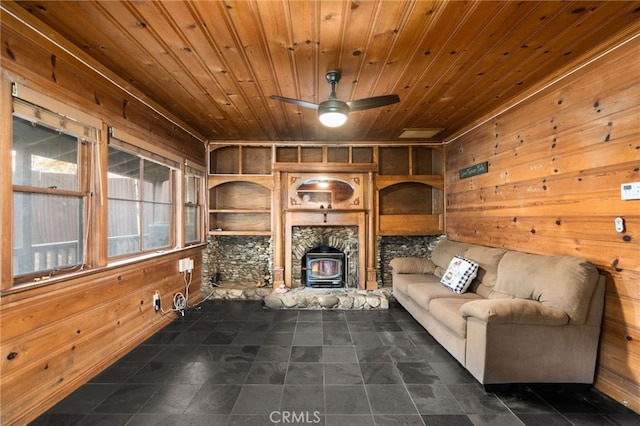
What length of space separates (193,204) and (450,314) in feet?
12.4

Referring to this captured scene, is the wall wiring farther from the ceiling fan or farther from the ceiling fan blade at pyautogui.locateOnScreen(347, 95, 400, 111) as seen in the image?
the ceiling fan blade at pyautogui.locateOnScreen(347, 95, 400, 111)

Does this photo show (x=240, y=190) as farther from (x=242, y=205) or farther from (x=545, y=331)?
(x=545, y=331)

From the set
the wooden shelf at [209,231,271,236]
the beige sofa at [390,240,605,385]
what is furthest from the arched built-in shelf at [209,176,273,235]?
the beige sofa at [390,240,605,385]

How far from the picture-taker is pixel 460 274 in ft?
10.2

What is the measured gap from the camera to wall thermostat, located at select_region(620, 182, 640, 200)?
1.80m

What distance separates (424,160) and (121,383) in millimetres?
4912

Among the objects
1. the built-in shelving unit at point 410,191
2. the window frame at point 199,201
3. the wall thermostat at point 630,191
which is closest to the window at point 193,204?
the window frame at point 199,201

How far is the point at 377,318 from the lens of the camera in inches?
140

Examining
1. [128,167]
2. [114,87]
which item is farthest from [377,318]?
[114,87]

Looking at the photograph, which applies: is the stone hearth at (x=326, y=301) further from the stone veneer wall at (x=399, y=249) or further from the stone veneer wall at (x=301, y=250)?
the stone veneer wall at (x=399, y=249)

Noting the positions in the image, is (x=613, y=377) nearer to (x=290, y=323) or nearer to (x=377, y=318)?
(x=377, y=318)

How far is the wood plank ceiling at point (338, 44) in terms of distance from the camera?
163 cm

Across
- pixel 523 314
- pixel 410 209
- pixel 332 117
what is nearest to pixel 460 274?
pixel 523 314

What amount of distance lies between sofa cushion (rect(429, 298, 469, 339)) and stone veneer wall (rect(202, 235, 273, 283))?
9.34 ft
